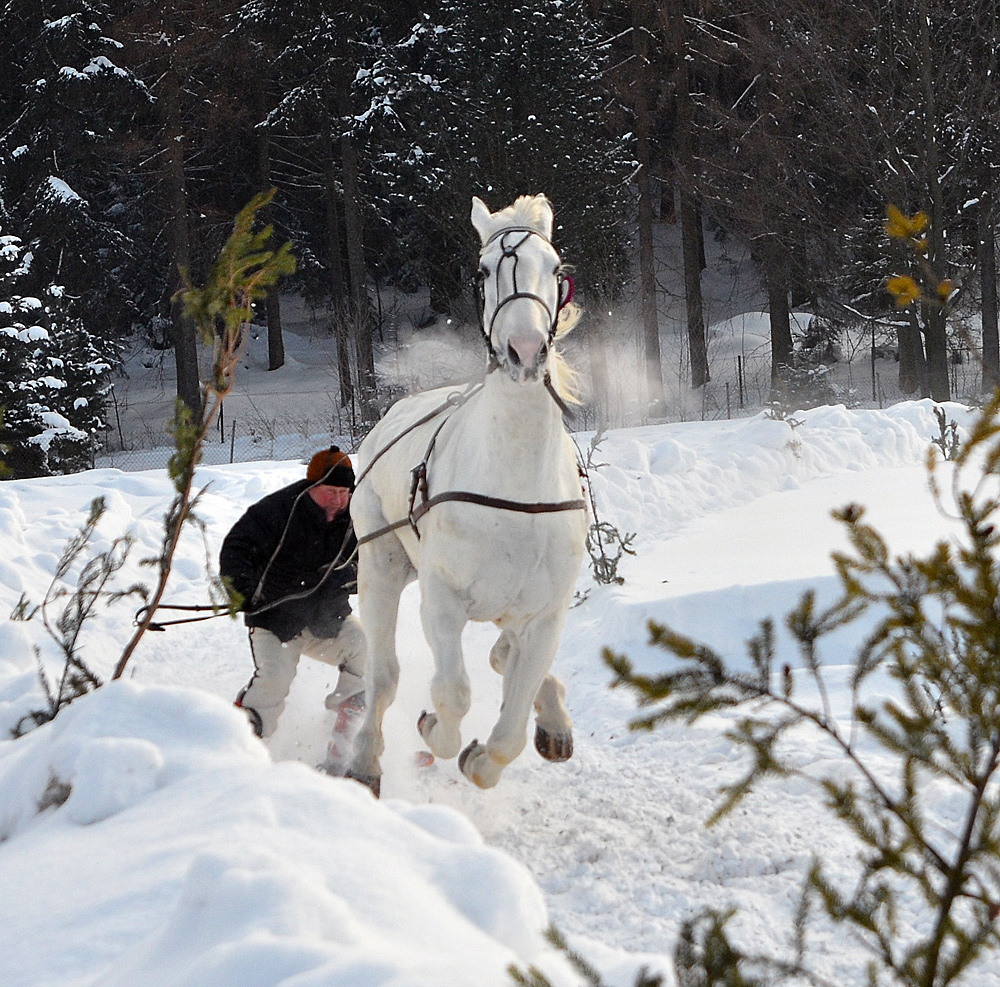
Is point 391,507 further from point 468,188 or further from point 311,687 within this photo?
point 468,188

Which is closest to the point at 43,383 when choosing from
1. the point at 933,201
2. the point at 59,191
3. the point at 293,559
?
the point at 59,191

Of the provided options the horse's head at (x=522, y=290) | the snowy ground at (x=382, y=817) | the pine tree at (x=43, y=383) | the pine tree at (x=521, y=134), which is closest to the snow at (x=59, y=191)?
the pine tree at (x=43, y=383)

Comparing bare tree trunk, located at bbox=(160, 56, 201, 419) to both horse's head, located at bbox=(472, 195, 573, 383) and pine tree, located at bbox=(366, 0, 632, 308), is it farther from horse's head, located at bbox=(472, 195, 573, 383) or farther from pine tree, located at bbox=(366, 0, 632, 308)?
horse's head, located at bbox=(472, 195, 573, 383)

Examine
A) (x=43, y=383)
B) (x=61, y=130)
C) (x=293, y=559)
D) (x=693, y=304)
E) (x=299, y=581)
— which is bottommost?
(x=299, y=581)

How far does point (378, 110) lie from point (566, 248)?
641 cm

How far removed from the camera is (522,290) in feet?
11.8

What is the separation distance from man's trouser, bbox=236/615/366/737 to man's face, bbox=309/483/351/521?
571 millimetres

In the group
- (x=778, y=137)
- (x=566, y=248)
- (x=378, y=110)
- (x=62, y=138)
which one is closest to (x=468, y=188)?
(x=566, y=248)

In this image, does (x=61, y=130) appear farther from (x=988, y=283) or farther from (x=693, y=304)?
(x=988, y=283)

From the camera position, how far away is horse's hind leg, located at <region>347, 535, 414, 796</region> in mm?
4555

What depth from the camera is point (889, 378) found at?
1029 inches

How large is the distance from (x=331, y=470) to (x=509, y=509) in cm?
207

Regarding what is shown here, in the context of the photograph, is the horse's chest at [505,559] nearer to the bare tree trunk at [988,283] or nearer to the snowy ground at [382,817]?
the snowy ground at [382,817]

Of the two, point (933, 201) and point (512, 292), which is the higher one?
point (933, 201)
